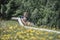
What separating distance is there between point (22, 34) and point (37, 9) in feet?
7.45

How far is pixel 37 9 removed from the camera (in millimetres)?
11148

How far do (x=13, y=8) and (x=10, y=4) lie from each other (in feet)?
1.51

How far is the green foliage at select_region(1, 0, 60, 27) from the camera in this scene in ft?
33.5

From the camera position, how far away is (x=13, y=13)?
1267 centimetres

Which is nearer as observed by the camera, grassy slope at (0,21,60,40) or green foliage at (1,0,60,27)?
grassy slope at (0,21,60,40)

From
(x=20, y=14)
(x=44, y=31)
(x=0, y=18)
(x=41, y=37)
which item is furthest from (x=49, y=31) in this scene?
(x=0, y=18)

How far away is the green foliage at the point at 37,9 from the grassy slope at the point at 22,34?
1065 millimetres

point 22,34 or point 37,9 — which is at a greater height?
point 37,9

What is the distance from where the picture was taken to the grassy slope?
346 inches

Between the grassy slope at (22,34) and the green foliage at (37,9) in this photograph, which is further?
the green foliage at (37,9)

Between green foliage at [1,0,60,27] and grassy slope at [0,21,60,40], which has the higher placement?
green foliage at [1,0,60,27]

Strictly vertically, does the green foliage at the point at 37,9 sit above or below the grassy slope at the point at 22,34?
above

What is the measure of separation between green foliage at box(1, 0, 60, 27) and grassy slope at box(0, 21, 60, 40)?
1065 millimetres

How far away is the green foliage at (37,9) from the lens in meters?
10.2
